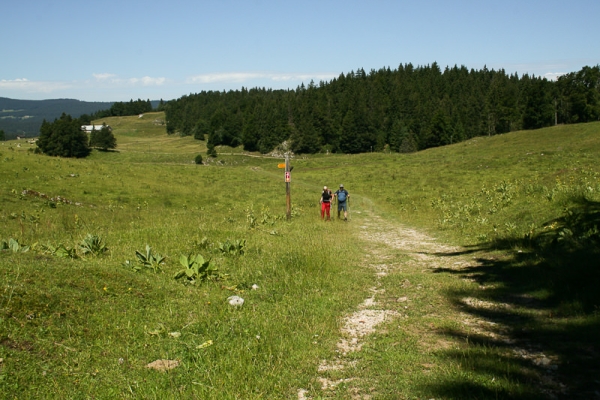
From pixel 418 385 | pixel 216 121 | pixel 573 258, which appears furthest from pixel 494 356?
pixel 216 121

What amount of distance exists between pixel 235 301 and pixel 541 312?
5057 millimetres

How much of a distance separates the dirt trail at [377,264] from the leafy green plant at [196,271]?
302 centimetres

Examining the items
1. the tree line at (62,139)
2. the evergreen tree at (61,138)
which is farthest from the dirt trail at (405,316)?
the evergreen tree at (61,138)

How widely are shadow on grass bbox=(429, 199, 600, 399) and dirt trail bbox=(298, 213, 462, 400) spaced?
1.14 metres

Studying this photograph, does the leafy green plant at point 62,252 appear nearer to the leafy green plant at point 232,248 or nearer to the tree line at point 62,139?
the leafy green plant at point 232,248

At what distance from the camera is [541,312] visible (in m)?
7.61

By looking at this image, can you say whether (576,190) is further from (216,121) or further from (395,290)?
(216,121)

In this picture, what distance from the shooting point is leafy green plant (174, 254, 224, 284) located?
893 cm

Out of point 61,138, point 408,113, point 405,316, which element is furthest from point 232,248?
point 408,113

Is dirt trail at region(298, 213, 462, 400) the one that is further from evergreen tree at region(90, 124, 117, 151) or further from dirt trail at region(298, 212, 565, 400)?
evergreen tree at region(90, 124, 117, 151)

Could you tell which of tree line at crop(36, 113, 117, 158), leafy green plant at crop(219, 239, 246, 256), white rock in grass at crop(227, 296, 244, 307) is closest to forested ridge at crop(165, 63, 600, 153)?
tree line at crop(36, 113, 117, 158)

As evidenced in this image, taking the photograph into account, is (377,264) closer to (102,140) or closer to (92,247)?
(92,247)

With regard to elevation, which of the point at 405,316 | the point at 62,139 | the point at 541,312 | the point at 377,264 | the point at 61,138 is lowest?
the point at 377,264

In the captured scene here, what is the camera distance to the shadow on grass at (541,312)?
5070 millimetres
